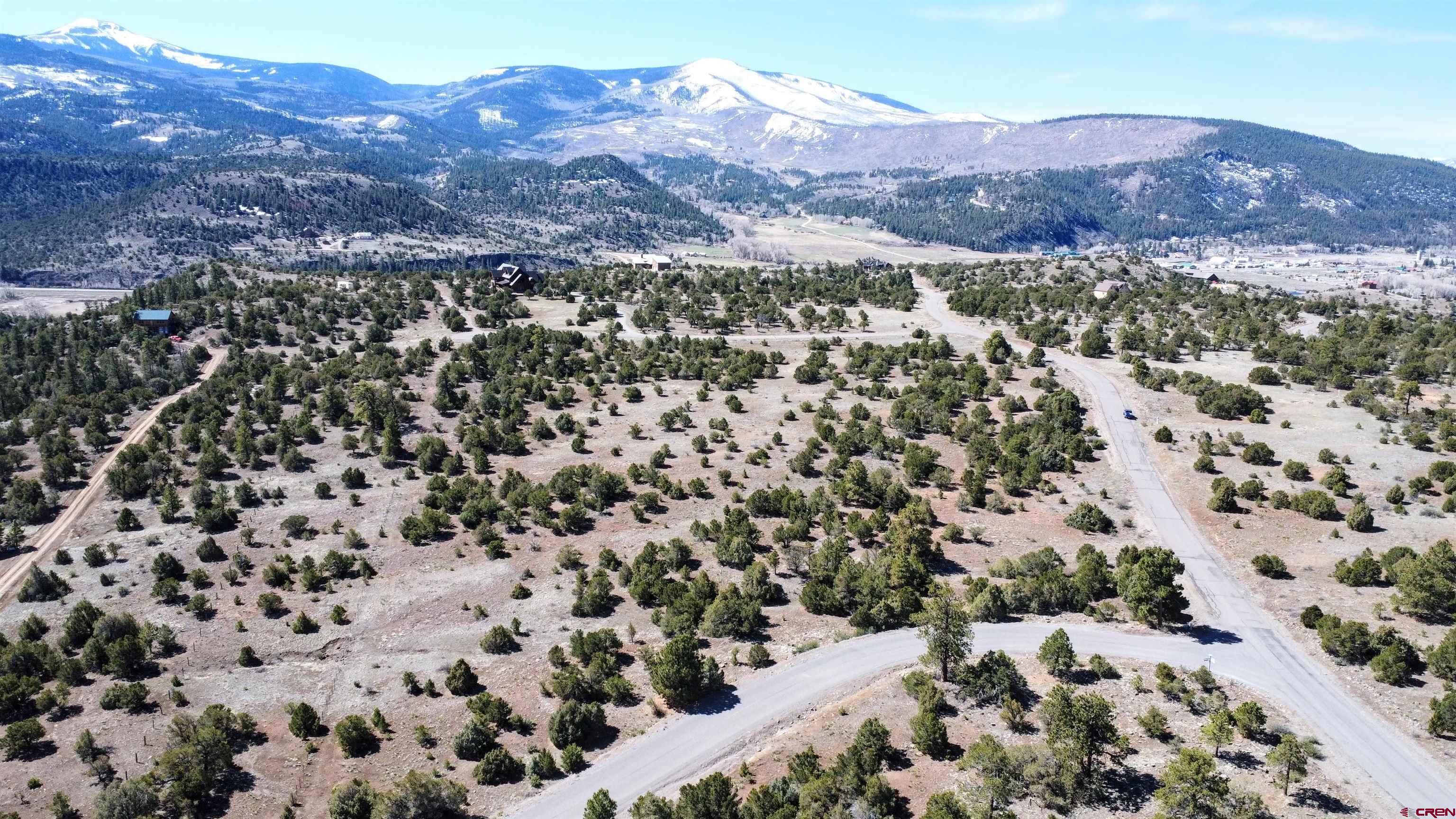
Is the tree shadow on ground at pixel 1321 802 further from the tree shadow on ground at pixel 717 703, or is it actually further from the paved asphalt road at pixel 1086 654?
the tree shadow on ground at pixel 717 703

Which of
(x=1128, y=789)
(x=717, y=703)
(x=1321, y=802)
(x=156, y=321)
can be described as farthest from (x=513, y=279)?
(x=1321, y=802)

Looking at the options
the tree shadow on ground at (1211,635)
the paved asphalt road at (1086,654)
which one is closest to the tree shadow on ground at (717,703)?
the paved asphalt road at (1086,654)

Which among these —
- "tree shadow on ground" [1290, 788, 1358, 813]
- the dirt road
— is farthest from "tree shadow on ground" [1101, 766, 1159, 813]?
the dirt road

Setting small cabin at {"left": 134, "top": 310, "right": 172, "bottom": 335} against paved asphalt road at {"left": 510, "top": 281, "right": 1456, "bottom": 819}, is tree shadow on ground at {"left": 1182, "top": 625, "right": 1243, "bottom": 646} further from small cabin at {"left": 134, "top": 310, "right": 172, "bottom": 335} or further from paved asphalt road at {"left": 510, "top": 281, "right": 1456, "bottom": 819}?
small cabin at {"left": 134, "top": 310, "right": 172, "bottom": 335}

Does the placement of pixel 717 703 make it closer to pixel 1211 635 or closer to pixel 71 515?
pixel 1211 635

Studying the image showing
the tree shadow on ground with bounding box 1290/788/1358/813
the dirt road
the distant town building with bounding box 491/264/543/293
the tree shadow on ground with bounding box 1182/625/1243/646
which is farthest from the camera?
the distant town building with bounding box 491/264/543/293

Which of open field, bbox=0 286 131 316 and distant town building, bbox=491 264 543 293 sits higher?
distant town building, bbox=491 264 543 293
